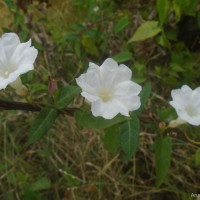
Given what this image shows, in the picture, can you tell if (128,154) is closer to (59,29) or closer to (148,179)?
(148,179)

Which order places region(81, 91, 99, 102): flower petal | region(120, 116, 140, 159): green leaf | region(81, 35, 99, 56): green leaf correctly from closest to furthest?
region(81, 91, 99, 102): flower petal, region(120, 116, 140, 159): green leaf, region(81, 35, 99, 56): green leaf

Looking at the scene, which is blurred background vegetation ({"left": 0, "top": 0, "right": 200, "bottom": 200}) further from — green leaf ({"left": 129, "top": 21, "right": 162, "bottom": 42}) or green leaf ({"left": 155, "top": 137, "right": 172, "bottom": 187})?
green leaf ({"left": 155, "top": 137, "right": 172, "bottom": 187})

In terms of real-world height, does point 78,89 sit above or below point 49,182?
above

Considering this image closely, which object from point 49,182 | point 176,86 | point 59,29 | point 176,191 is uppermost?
point 59,29

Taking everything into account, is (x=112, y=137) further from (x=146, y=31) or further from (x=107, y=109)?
(x=146, y=31)

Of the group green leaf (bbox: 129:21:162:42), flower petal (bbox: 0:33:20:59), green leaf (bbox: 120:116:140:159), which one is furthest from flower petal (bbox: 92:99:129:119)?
green leaf (bbox: 129:21:162:42)

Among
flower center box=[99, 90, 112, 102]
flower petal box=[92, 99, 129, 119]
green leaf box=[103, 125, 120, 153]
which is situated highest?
flower center box=[99, 90, 112, 102]

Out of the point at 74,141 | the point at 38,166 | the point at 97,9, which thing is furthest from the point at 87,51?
the point at 38,166
